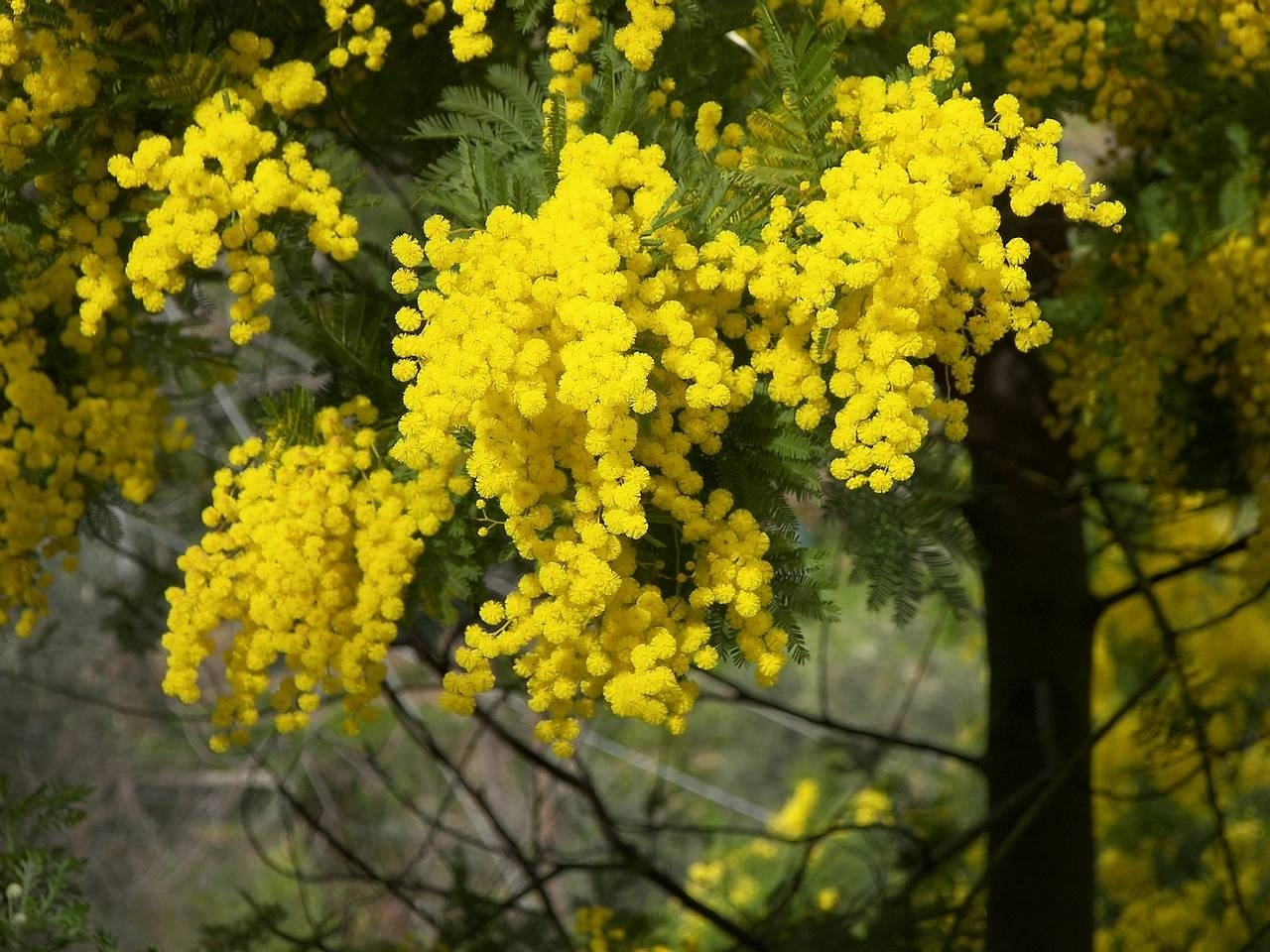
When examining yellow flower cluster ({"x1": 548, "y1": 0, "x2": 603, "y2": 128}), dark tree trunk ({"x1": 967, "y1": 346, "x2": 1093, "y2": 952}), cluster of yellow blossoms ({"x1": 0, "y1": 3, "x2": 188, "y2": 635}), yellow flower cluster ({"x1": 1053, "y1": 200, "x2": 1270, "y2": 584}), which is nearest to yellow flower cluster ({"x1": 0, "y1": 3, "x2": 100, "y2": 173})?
cluster of yellow blossoms ({"x1": 0, "y1": 3, "x2": 188, "y2": 635})

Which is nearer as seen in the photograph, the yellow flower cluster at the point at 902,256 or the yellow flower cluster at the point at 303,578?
the yellow flower cluster at the point at 902,256

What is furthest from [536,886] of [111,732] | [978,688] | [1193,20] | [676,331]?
[978,688]

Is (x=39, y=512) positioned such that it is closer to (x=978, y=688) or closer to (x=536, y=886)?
(x=536, y=886)

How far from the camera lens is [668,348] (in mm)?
1385

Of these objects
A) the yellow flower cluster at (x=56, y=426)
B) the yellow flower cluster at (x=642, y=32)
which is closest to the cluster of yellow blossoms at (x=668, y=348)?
the yellow flower cluster at (x=642, y=32)

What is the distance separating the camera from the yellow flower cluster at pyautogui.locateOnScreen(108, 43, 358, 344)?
1.52 meters

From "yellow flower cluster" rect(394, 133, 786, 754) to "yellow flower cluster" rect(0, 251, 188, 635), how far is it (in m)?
0.70

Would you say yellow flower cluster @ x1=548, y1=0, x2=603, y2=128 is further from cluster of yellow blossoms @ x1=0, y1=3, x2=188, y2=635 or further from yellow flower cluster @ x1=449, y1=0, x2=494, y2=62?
cluster of yellow blossoms @ x1=0, y1=3, x2=188, y2=635

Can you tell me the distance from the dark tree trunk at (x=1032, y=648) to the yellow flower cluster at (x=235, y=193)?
5.05ft

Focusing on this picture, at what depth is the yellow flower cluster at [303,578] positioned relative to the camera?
156 cm

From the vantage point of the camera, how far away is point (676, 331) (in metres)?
1.35

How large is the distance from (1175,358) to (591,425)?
1287 mm

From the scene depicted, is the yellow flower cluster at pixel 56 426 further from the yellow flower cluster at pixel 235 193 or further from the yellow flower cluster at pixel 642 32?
the yellow flower cluster at pixel 642 32

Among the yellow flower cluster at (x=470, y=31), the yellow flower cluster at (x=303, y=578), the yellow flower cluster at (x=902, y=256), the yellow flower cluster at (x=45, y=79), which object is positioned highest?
the yellow flower cluster at (x=470, y=31)
